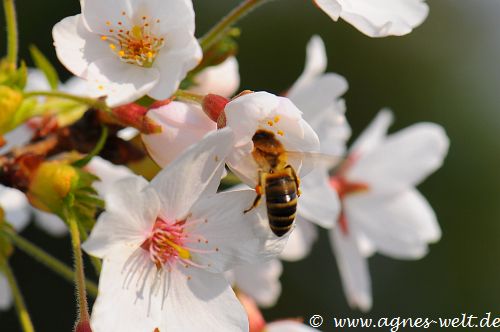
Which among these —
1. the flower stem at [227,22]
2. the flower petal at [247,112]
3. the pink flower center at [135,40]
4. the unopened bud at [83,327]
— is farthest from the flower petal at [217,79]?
the unopened bud at [83,327]

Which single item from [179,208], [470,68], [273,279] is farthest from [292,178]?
[470,68]

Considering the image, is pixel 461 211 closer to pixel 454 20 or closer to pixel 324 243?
pixel 324 243

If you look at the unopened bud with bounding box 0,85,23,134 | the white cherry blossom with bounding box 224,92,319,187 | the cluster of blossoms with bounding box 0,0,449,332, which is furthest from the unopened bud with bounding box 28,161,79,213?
the white cherry blossom with bounding box 224,92,319,187

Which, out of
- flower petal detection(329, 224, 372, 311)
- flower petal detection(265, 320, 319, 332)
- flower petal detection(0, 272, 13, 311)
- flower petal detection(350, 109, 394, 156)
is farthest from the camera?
flower petal detection(350, 109, 394, 156)

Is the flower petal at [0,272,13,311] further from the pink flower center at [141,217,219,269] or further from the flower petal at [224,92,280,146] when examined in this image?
the flower petal at [224,92,280,146]

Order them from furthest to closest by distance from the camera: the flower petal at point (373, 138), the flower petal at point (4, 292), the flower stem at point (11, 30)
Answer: the flower petal at point (373, 138), the flower petal at point (4, 292), the flower stem at point (11, 30)

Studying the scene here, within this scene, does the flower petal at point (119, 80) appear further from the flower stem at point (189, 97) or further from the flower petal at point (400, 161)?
the flower petal at point (400, 161)
